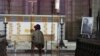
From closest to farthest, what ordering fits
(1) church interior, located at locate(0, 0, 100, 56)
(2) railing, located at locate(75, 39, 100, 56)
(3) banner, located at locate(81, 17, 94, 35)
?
(2) railing, located at locate(75, 39, 100, 56)
(1) church interior, located at locate(0, 0, 100, 56)
(3) banner, located at locate(81, 17, 94, 35)

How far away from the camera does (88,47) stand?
28.0 feet

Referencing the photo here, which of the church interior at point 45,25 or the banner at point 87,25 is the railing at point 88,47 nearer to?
the church interior at point 45,25

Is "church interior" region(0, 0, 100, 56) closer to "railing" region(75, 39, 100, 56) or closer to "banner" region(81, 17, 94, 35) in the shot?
"banner" region(81, 17, 94, 35)

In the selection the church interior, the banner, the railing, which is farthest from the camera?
the banner

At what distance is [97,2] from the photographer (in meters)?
20.3

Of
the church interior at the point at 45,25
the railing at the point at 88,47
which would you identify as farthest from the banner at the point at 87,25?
the railing at the point at 88,47

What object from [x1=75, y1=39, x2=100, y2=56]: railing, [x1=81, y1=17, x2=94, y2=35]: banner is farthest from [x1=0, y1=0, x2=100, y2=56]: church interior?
[x1=75, y1=39, x2=100, y2=56]: railing

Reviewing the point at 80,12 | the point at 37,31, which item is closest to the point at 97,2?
the point at 80,12

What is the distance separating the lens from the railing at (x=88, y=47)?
25.5ft

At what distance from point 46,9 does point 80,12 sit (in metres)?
2.09

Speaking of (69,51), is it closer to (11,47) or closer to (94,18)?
(11,47)

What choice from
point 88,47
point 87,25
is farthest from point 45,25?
point 88,47

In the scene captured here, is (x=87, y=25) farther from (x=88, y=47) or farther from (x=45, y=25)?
(x=88, y=47)

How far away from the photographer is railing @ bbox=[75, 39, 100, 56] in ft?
25.5
